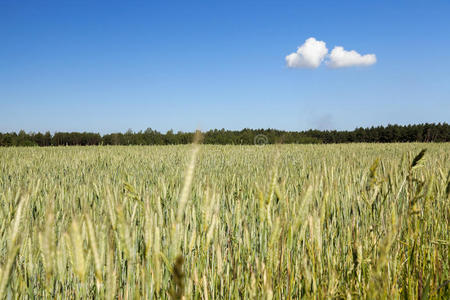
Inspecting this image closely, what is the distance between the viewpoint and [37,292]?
1.15 metres

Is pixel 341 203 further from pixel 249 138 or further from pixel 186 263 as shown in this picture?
pixel 249 138

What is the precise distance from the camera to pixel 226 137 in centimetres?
2059

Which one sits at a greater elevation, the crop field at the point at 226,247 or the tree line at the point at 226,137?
the tree line at the point at 226,137

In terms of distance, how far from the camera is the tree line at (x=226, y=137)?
18.0 m

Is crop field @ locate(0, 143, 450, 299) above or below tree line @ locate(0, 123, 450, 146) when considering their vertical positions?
below

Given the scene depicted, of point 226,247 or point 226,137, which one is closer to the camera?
point 226,247

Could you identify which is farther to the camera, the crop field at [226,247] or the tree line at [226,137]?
the tree line at [226,137]

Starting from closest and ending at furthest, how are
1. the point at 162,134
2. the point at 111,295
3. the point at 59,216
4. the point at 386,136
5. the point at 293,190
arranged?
the point at 111,295 < the point at 59,216 < the point at 293,190 < the point at 162,134 < the point at 386,136

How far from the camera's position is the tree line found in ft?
59.0

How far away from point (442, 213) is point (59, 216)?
2.45 metres

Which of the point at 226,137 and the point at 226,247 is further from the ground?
the point at 226,137

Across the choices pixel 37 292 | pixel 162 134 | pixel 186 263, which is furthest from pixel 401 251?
pixel 162 134

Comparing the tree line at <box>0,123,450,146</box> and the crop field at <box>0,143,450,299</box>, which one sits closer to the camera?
the crop field at <box>0,143,450,299</box>

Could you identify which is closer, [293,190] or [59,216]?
[59,216]
